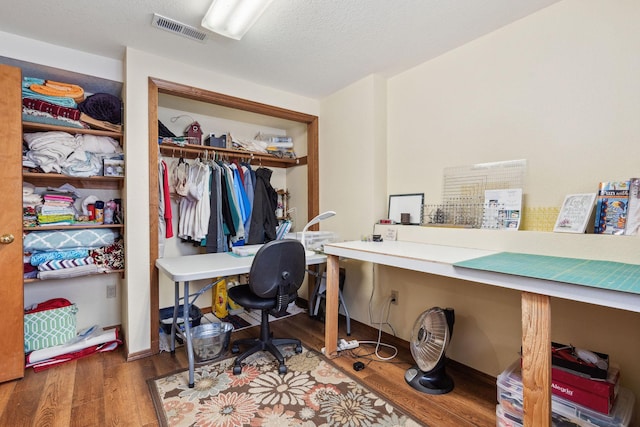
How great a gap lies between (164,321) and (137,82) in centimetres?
208

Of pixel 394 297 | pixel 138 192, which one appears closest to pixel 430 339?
pixel 394 297

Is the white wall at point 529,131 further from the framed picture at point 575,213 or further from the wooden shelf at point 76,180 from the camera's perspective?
the wooden shelf at point 76,180

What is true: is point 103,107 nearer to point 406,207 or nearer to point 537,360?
point 406,207

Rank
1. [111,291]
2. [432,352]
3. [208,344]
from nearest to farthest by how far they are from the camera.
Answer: [432,352] → [208,344] → [111,291]

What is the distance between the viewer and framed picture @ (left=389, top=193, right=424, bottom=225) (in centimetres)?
243

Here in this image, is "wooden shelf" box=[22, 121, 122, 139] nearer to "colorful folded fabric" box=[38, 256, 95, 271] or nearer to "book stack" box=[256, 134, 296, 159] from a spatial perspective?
"colorful folded fabric" box=[38, 256, 95, 271]

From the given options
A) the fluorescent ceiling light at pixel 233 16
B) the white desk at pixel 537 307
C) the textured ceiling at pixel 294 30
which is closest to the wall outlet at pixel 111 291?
the textured ceiling at pixel 294 30

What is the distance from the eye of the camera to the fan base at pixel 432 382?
1.83 metres

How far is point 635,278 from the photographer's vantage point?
3.57 ft

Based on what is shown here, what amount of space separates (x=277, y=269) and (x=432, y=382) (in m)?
1.23

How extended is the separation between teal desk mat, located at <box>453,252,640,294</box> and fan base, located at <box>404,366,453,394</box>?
869mm

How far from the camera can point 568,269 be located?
125 cm

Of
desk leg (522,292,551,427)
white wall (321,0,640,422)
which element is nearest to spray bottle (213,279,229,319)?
white wall (321,0,640,422)

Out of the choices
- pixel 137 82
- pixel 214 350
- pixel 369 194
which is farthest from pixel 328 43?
pixel 214 350
